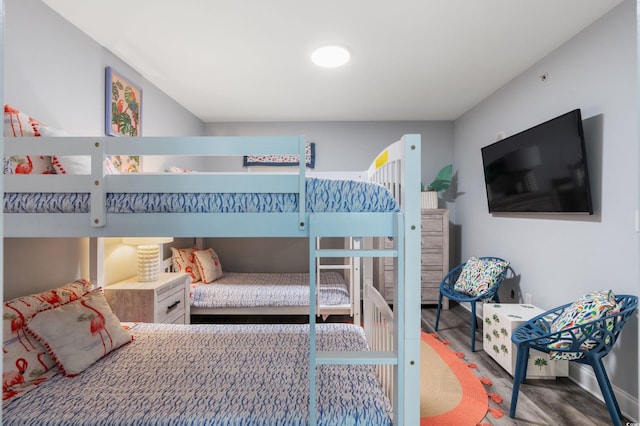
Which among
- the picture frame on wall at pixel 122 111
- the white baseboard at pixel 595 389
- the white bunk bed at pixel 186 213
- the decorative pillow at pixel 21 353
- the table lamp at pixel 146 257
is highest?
the picture frame on wall at pixel 122 111

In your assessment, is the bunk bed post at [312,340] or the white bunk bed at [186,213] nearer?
the bunk bed post at [312,340]

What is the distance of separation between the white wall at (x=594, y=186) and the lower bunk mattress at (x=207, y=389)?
5.53ft

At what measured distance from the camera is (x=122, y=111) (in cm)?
259

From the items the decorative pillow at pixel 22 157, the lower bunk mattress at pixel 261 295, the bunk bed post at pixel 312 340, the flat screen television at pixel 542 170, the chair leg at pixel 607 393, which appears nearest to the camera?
the bunk bed post at pixel 312 340

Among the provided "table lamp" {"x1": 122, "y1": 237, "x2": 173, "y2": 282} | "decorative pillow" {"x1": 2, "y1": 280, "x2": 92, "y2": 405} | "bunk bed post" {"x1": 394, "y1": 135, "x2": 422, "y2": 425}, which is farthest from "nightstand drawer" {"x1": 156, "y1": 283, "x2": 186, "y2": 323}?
"bunk bed post" {"x1": 394, "y1": 135, "x2": 422, "y2": 425}

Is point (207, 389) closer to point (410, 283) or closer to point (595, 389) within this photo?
point (410, 283)

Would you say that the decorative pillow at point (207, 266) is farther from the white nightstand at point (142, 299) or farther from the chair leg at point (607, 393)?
the chair leg at point (607, 393)

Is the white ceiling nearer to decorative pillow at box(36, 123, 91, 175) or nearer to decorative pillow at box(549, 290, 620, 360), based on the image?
decorative pillow at box(36, 123, 91, 175)

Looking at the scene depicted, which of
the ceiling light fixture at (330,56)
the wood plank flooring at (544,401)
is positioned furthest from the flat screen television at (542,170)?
the ceiling light fixture at (330,56)

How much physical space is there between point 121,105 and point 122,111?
0.05m

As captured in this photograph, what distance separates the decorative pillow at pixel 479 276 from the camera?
2.91 m

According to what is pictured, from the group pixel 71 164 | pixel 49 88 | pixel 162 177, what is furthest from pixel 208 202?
pixel 49 88

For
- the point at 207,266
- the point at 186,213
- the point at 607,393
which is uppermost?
the point at 186,213

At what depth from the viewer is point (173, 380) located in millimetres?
1462
